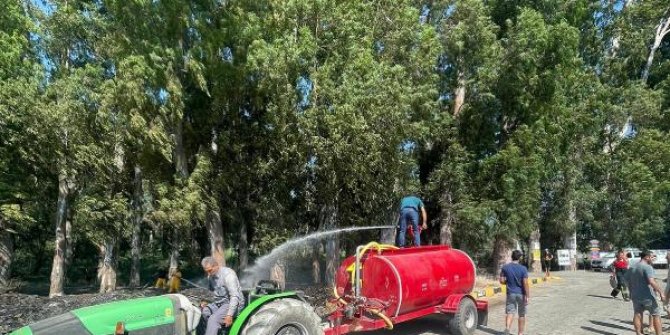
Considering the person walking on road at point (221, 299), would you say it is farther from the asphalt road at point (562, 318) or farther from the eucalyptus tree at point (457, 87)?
the eucalyptus tree at point (457, 87)

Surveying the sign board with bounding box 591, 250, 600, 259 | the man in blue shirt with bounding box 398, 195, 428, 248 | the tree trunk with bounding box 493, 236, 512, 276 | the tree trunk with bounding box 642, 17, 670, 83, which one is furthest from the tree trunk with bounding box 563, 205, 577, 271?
the man in blue shirt with bounding box 398, 195, 428, 248

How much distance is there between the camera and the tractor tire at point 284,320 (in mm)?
6691

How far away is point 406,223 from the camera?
36.6 feet

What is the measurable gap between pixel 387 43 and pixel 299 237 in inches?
282

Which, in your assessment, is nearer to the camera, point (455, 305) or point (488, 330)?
point (455, 305)

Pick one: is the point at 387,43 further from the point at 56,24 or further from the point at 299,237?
the point at 56,24

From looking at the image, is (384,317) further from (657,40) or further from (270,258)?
(657,40)

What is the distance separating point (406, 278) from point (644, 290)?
4.19 m

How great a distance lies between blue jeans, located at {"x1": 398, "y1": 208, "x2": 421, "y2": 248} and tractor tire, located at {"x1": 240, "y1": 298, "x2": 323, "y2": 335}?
3.99 metres

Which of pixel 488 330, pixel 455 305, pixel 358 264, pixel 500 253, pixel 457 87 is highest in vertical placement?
pixel 457 87

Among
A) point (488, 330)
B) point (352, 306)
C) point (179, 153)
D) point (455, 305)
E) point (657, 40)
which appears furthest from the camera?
point (657, 40)

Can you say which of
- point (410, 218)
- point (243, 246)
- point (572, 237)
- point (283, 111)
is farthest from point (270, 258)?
point (572, 237)

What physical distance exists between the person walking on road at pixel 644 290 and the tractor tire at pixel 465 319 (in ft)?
8.93

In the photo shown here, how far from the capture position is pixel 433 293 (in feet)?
31.7
